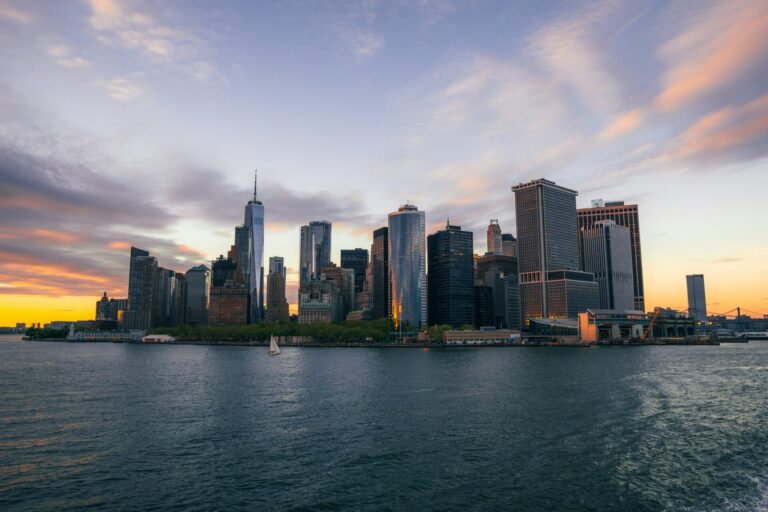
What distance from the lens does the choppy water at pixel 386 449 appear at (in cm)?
3947

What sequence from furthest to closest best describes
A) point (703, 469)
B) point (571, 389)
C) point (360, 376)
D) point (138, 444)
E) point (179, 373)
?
point (179, 373), point (360, 376), point (571, 389), point (138, 444), point (703, 469)

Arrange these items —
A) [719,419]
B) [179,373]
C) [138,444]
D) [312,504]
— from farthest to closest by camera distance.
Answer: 1. [179,373]
2. [719,419]
3. [138,444]
4. [312,504]

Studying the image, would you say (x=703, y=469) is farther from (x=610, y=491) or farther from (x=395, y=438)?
(x=395, y=438)

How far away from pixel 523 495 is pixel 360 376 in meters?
92.1

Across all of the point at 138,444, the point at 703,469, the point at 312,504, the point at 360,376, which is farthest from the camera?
the point at 360,376

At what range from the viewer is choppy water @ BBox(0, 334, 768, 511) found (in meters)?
39.5

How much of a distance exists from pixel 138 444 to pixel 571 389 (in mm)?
74894

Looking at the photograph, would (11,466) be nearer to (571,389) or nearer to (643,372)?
(571,389)

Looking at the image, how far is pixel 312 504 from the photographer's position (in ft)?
126

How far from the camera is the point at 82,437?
57.8m

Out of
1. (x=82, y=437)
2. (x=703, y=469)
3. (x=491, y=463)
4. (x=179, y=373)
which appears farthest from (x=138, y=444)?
(x=179, y=373)

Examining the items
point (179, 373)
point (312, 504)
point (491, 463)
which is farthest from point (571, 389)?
point (179, 373)

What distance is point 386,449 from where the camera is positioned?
53.1 m

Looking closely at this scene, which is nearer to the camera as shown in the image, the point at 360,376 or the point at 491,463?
the point at 491,463
